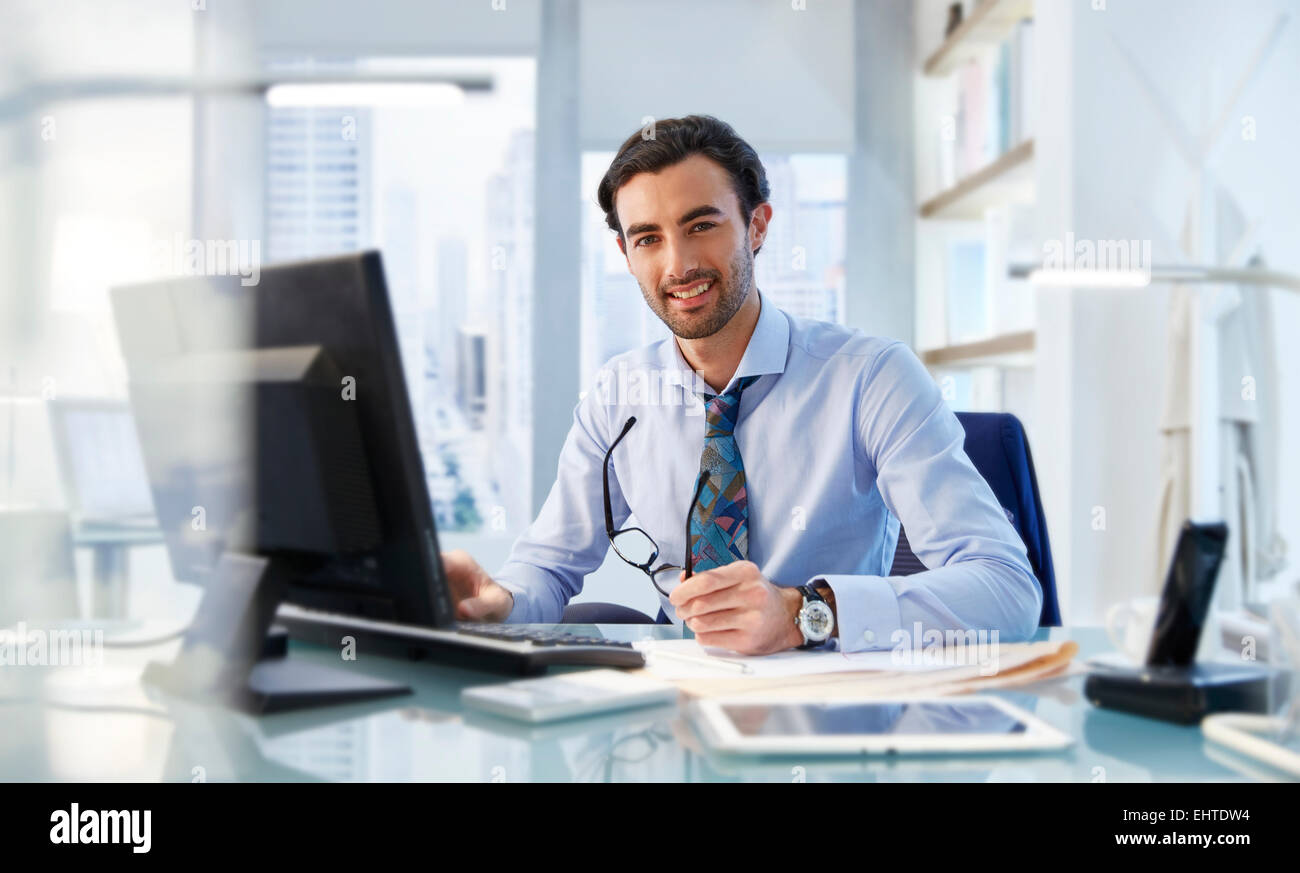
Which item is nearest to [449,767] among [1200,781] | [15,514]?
[1200,781]

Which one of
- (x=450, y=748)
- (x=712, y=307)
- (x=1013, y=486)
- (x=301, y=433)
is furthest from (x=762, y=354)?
(x=450, y=748)

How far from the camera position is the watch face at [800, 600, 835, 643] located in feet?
3.68

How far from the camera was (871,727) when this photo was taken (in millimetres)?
739

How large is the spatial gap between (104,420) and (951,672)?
88cm

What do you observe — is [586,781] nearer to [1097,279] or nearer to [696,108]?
[1097,279]

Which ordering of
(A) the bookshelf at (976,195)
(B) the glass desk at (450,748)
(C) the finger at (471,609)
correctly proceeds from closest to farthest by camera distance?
(B) the glass desk at (450,748), (C) the finger at (471,609), (A) the bookshelf at (976,195)

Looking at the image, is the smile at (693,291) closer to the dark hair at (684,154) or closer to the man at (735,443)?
the man at (735,443)

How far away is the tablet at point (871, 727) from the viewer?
703 mm

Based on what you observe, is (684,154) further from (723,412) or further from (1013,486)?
(1013,486)

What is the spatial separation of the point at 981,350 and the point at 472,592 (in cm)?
240

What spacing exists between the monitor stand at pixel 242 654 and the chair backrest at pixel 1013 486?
3.56 feet

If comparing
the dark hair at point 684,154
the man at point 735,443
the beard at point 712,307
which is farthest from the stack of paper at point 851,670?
the dark hair at point 684,154

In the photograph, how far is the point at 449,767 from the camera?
26.5 inches
